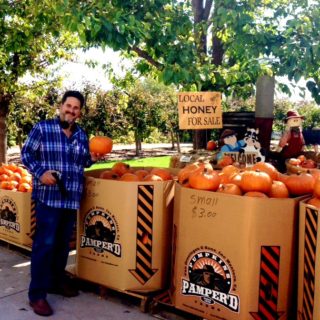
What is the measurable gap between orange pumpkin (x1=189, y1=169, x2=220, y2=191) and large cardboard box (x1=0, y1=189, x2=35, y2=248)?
2.51m

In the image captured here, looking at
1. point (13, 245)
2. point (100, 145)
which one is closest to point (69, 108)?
point (100, 145)

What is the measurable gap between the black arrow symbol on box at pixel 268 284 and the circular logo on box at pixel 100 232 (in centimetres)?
127

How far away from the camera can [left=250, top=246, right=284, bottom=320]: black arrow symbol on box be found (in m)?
3.10

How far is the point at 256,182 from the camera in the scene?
3301 millimetres

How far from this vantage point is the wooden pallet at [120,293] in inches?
144

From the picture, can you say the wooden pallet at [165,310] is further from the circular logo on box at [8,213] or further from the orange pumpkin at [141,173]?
the circular logo on box at [8,213]

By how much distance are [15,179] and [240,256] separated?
360 cm

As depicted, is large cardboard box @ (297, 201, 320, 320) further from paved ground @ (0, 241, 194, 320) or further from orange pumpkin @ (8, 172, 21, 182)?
orange pumpkin @ (8, 172, 21, 182)

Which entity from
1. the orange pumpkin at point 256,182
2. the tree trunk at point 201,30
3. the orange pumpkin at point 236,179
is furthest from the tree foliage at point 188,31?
the orange pumpkin at point 256,182

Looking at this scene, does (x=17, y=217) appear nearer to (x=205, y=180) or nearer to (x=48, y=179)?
(x=48, y=179)

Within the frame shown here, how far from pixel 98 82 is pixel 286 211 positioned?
19.0 m

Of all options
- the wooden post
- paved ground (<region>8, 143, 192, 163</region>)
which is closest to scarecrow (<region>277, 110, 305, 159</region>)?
the wooden post

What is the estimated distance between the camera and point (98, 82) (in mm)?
21203

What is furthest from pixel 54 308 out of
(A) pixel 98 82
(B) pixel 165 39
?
(A) pixel 98 82
